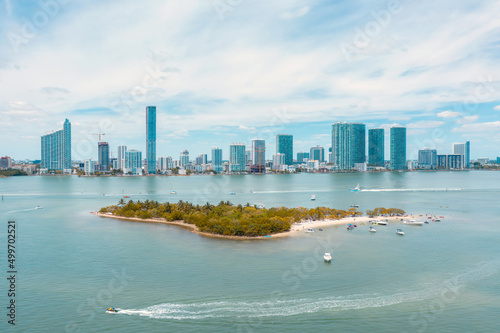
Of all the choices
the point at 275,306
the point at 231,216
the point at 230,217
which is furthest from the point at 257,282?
the point at 231,216

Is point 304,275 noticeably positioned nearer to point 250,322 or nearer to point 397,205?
point 250,322

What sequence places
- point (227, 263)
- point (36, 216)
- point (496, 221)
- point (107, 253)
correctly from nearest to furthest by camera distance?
point (227, 263), point (107, 253), point (496, 221), point (36, 216)

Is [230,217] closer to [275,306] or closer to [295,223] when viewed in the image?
[295,223]

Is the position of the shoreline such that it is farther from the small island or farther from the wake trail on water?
the wake trail on water

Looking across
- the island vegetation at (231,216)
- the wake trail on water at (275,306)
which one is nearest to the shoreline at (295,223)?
the island vegetation at (231,216)

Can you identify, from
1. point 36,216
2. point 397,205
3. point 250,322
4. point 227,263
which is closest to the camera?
point 250,322

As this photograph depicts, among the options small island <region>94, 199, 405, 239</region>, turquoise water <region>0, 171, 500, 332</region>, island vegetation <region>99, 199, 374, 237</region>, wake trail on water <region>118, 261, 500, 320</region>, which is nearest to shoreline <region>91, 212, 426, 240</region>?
small island <region>94, 199, 405, 239</region>

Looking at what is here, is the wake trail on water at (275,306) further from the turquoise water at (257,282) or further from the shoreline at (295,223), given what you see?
the shoreline at (295,223)

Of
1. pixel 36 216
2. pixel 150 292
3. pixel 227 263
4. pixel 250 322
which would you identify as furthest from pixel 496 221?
pixel 36 216
